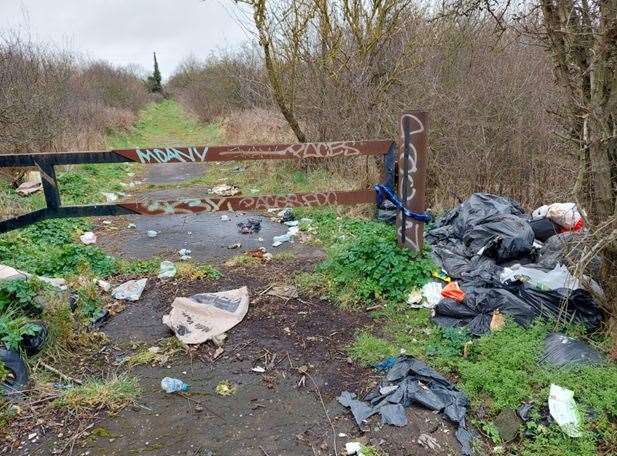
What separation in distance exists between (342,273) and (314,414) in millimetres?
1644

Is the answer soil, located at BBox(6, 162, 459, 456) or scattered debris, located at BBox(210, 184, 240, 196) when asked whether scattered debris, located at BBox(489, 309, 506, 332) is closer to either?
soil, located at BBox(6, 162, 459, 456)

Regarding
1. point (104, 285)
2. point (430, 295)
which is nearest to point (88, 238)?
point (104, 285)

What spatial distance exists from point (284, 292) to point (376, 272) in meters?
0.85

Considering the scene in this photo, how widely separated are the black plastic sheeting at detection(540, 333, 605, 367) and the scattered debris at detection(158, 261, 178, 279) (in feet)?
10.9

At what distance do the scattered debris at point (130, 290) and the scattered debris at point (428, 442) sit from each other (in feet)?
9.00

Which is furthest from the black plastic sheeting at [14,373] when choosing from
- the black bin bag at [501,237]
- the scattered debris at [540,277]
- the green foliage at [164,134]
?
the green foliage at [164,134]

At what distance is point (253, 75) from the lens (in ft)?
37.2

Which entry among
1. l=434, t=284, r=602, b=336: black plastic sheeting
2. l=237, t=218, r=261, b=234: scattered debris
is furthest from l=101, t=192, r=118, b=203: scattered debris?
l=434, t=284, r=602, b=336: black plastic sheeting

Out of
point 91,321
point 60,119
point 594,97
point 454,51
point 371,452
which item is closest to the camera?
point 371,452

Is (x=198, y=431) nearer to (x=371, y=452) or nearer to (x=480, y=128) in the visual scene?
(x=371, y=452)

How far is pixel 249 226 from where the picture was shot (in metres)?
6.12

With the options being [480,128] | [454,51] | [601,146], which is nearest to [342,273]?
[601,146]

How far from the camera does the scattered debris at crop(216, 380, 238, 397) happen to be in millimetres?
2758

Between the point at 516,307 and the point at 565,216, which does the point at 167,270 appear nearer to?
the point at 516,307
